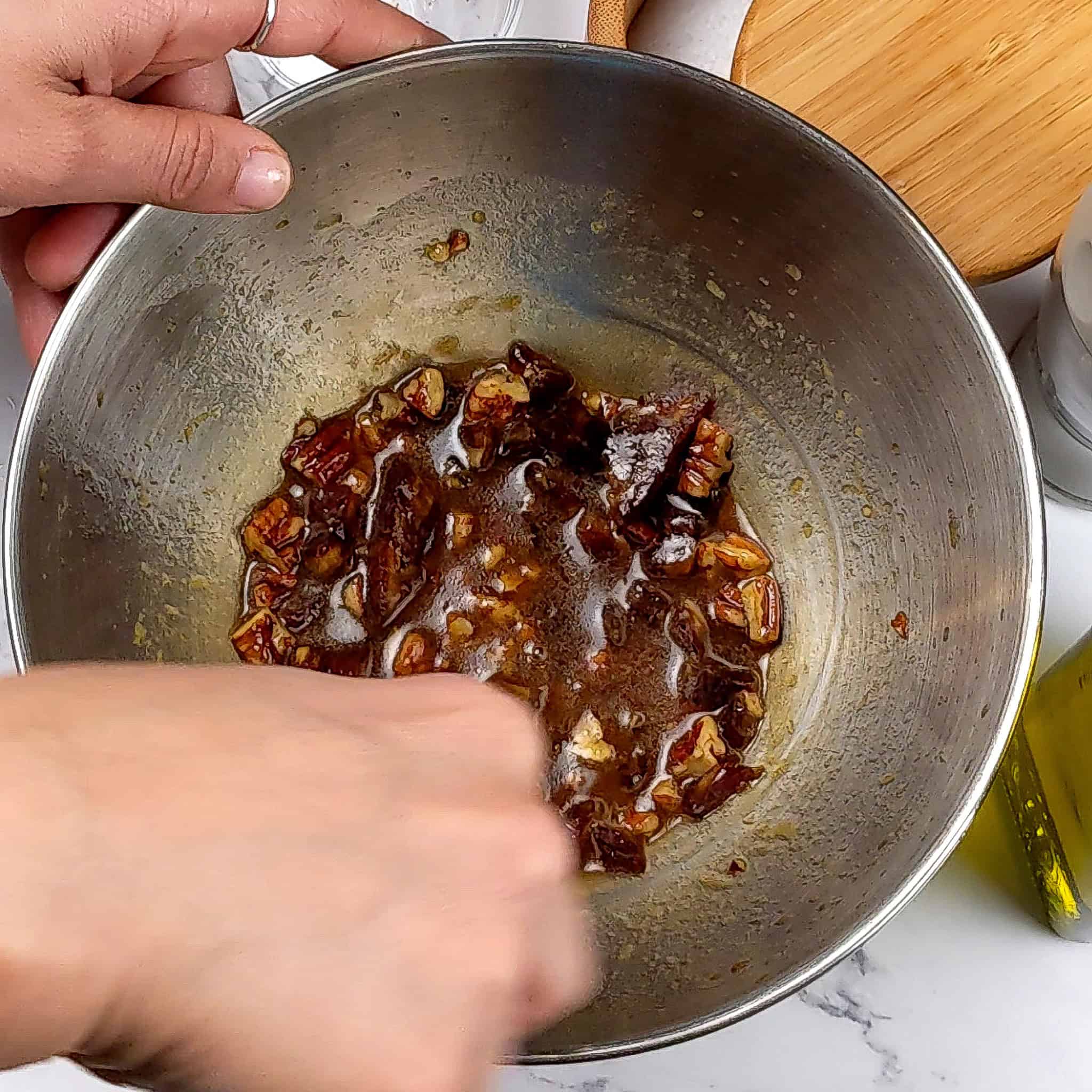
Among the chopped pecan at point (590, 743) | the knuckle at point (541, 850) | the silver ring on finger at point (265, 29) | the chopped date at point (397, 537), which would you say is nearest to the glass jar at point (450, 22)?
the silver ring on finger at point (265, 29)

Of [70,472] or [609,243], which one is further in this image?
[609,243]

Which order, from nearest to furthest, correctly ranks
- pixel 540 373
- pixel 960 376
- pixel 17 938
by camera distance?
pixel 17 938 → pixel 960 376 → pixel 540 373

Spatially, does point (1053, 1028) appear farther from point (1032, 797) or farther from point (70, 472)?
point (70, 472)

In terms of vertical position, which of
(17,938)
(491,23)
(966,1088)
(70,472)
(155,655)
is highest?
(491,23)

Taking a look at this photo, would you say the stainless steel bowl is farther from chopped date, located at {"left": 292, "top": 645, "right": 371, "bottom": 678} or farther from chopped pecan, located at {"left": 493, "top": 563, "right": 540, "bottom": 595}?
chopped pecan, located at {"left": 493, "top": 563, "right": 540, "bottom": 595}

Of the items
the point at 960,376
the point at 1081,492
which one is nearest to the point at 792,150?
the point at 960,376

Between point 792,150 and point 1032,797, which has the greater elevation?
point 792,150

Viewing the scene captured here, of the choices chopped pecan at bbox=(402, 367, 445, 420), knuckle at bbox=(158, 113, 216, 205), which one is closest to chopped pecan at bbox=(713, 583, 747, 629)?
chopped pecan at bbox=(402, 367, 445, 420)
